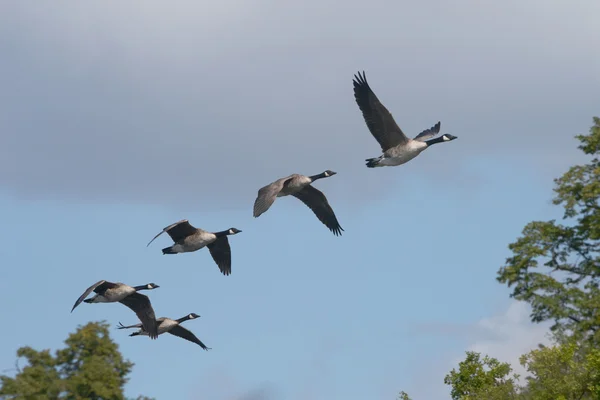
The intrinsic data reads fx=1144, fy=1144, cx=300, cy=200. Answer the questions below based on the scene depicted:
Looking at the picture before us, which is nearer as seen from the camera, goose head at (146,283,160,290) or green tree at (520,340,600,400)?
green tree at (520,340,600,400)

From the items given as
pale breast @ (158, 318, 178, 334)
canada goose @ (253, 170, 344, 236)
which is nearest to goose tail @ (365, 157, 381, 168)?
canada goose @ (253, 170, 344, 236)

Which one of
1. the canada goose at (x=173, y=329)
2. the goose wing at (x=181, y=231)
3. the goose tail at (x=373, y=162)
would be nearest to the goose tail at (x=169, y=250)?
the goose wing at (x=181, y=231)

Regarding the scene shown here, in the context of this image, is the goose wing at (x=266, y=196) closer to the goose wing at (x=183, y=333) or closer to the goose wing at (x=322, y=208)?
the goose wing at (x=322, y=208)

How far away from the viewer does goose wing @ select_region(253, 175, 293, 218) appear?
2345cm

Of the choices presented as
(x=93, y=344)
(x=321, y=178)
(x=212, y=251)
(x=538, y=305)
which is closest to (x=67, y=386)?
(x=93, y=344)

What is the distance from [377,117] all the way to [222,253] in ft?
22.2

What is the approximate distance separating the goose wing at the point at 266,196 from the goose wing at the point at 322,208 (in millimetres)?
3883

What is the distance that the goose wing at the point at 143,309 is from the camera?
2848 centimetres

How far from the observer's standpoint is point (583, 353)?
27.2 meters

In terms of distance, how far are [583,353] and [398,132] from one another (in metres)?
7.18

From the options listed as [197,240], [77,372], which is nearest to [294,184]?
[197,240]

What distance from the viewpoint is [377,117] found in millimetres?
25328

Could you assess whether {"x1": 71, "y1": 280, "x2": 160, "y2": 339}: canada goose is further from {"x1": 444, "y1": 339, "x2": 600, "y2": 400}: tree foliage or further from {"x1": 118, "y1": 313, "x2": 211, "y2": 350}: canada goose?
{"x1": 444, "y1": 339, "x2": 600, "y2": 400}: tree foliage

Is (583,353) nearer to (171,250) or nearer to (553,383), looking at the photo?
(553,383)
